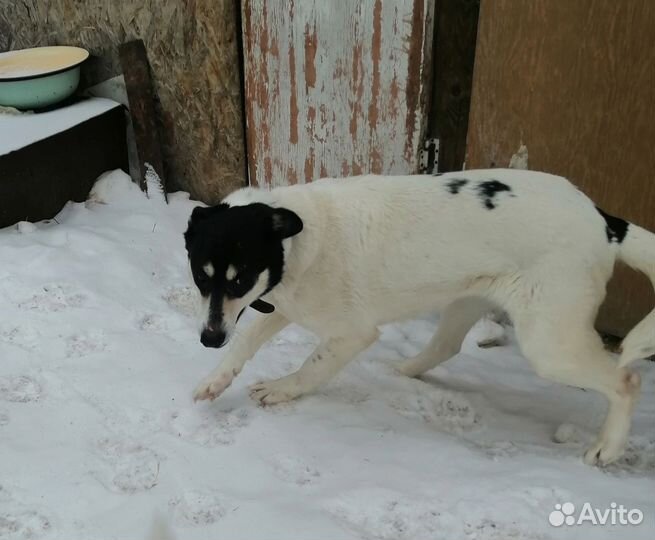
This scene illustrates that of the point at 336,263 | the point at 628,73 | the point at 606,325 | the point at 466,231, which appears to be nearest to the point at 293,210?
the point at 336,263

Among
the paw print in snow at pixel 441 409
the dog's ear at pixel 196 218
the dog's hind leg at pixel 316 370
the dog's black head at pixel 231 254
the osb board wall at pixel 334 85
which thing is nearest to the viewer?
the dog's black head at pixel 231 254

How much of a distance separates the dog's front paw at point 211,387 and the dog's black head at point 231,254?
0.53 meters

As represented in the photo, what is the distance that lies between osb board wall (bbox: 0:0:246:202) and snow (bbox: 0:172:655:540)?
1126mm

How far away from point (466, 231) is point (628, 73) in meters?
1.27

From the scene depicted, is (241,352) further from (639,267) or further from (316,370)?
(639,267)

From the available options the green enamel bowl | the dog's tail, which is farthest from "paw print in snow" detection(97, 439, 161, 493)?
the green enamel bowl

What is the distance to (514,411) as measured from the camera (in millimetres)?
3400

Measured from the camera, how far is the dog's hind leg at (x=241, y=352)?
3.16 meters

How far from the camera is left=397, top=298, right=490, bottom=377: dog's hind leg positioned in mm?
3387

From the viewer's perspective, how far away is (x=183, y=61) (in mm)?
4875

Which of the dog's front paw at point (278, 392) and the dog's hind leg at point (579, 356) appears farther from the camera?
the dog's front paw at point (278, 392)

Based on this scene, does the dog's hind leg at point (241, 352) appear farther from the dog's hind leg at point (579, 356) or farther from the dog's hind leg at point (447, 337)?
the dog's hind leg at point (579, 356)

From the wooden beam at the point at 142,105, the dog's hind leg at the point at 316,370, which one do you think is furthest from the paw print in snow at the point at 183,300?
the wooden beam at the point at 142,105

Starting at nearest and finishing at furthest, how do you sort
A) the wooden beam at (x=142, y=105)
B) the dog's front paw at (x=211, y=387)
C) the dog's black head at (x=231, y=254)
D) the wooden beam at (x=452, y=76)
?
the dog's black head at (x=231, y=254) < the dog's front paw at (x=211, y=387) < the wooden beam at (x=452, y=76) < the wooden beam at (x=142, y=105)
